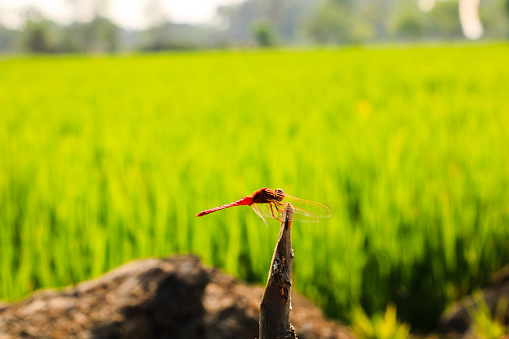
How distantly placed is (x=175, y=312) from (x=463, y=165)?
1757 millimetres

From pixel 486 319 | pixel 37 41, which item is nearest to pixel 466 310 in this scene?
pixel 486 319

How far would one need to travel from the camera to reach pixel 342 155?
230 cm

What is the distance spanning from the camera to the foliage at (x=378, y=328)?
1362 mm

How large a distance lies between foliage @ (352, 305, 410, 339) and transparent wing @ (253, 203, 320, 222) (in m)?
1.19

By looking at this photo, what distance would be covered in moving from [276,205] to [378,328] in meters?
1.24

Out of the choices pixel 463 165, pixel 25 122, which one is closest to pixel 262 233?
pixel 463 165

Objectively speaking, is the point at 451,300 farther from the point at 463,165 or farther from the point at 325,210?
the point at 325,210

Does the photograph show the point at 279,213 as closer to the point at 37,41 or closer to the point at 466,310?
the point at 466,310

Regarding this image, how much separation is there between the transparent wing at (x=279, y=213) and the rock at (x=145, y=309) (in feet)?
2.66

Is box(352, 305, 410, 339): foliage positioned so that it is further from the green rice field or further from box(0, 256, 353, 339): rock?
box(0, 256, 353, 339): rock

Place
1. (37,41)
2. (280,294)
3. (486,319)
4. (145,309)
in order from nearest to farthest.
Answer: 1. (280,294)
2. (145,309)
3. (486,319)
4. (37,41)

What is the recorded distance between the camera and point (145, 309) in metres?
1.04

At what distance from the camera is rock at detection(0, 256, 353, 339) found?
3.27ft

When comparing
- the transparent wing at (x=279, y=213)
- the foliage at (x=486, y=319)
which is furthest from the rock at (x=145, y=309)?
the transparent wing at (x=279, y=213)
